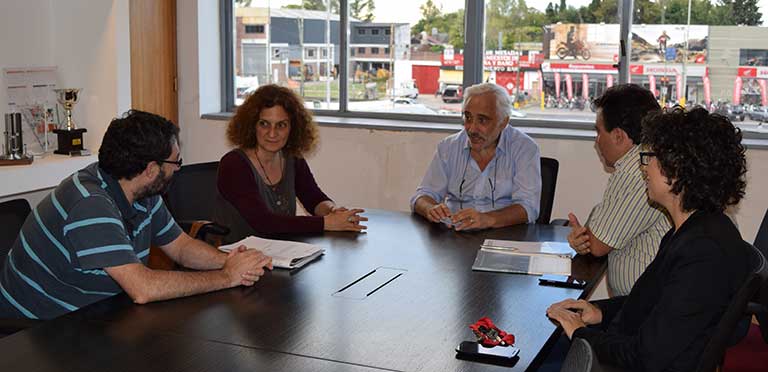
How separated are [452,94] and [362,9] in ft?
2.53

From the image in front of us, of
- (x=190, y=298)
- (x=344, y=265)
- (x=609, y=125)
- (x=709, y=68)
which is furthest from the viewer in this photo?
(x=709, y=68)

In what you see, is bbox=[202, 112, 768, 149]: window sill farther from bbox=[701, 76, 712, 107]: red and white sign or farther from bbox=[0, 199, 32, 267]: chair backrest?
bbox=[0, 199, 32, 267]: chair backrest

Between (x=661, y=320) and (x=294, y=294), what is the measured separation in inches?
40.3

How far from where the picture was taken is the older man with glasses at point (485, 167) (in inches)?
151

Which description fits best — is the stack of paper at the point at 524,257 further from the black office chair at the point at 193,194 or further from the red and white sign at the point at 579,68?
the red and white sign at the point at 579,68

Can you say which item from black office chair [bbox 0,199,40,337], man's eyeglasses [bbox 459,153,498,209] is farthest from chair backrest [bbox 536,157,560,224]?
black office chair [bbox 0,199,40,337]

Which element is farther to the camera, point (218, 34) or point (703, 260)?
point (218, 34)

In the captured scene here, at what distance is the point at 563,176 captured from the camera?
4652mm

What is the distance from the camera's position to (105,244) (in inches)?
92.7

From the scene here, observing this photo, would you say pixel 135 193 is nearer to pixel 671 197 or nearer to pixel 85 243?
pixel 85 243

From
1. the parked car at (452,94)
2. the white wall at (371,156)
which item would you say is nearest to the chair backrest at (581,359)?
the white wall at (371,156)

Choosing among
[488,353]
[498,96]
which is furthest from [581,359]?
[498,96]

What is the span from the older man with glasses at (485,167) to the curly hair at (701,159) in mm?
1558

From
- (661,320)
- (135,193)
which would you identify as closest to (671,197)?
(661,320)
